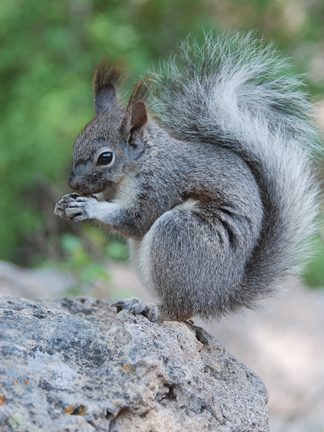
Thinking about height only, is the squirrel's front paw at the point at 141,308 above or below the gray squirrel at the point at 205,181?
below

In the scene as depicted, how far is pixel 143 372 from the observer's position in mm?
1349

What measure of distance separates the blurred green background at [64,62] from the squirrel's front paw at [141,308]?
7.01ft

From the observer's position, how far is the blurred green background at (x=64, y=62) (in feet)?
15.3

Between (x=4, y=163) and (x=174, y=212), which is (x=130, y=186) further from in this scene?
(x=4, y=163)

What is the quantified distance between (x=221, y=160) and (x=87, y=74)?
344 cm

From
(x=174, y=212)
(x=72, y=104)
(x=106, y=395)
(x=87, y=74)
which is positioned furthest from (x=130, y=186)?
(x=87, y=74)

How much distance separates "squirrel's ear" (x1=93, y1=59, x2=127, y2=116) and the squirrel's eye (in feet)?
1.22

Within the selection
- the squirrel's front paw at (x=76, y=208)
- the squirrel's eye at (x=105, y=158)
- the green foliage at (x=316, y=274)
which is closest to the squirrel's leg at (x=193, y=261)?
the squirrel's front paw at (x=76, y=208)

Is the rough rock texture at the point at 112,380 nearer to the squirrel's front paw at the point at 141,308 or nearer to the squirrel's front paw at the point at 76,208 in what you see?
the squirrel's front paw at the point at 141,308

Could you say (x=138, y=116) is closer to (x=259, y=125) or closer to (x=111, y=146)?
(x=111, y=146)

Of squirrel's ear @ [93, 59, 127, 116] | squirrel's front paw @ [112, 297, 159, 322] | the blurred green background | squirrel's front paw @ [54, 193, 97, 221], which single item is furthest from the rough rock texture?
the blurred green background

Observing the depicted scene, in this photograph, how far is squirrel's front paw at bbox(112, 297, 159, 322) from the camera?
1.78m

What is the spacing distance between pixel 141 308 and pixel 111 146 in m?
0.81

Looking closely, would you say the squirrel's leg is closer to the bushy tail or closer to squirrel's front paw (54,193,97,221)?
→ the bushy tail
